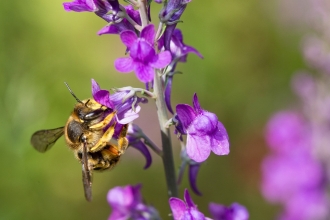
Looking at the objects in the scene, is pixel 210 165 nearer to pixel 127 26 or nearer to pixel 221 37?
pixel 221 37

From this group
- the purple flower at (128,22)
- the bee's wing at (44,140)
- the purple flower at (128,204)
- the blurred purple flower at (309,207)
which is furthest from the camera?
the blurred purple flower at (309,207)

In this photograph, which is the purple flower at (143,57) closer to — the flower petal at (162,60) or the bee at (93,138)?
the flower petal at (162,60)

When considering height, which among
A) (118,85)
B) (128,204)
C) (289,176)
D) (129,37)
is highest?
(129,37)

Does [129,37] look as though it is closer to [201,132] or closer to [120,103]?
[120,103]

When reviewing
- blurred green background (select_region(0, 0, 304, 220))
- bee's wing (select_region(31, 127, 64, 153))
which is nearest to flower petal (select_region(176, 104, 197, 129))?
bee's wing (select_region(31, 127, 64, 153))

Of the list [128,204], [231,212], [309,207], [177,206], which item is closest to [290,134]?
[309,207]

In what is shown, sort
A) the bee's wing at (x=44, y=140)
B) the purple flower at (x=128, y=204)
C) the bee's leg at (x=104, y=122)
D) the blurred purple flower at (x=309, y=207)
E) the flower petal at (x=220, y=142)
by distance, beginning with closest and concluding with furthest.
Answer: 1. the flower petal at (x=220, y=142)
2. the bee's leg at (x=104, y=122)
3. the purple flower at (x=128, y=204)
4. the bee's wing at (x=44, y=140)
5. the blurred purple flower at (x=309, y=207)

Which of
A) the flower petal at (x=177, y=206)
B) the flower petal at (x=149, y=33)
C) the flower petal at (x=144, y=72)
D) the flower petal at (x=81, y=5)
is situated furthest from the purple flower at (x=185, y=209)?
the flower petal at (x=81, y=5)

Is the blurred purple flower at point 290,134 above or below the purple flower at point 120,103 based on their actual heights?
below
